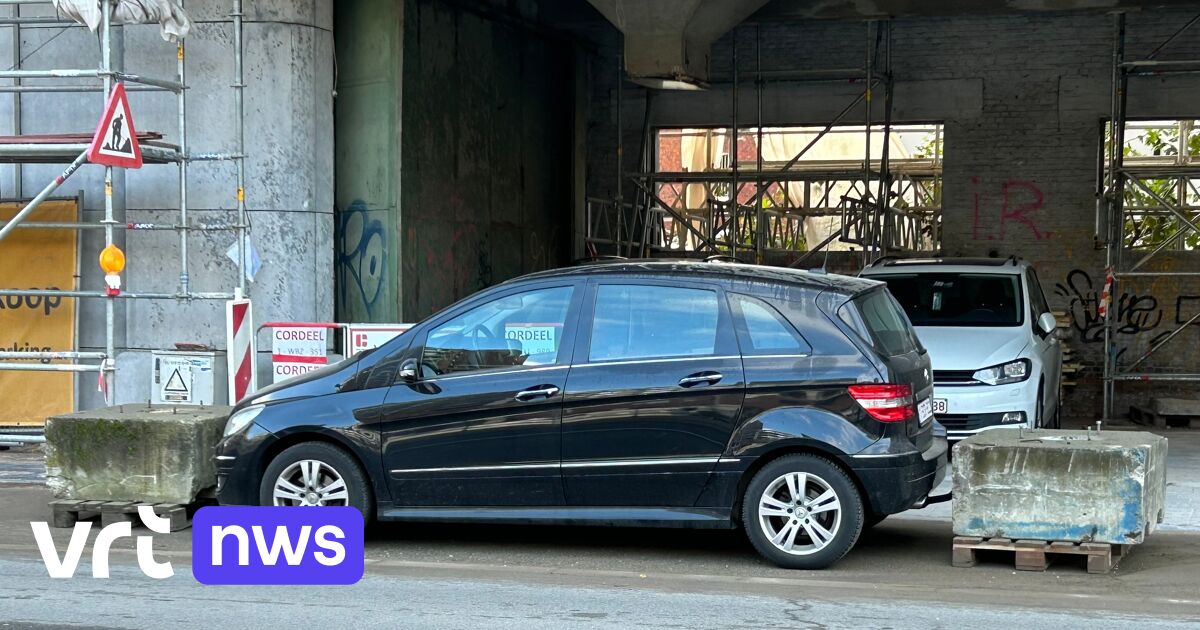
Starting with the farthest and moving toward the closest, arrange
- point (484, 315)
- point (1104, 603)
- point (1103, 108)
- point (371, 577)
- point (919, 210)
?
point (919, 210)
point (1103, 108)
point (484, 315)
point (371, 577)
point (1104, 603)

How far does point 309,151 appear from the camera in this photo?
1361 cm

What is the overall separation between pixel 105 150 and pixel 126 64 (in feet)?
8.75

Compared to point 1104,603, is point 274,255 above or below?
above

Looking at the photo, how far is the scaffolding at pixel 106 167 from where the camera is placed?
12.0 meters

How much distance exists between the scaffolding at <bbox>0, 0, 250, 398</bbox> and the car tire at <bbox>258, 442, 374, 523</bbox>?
4.18 metres

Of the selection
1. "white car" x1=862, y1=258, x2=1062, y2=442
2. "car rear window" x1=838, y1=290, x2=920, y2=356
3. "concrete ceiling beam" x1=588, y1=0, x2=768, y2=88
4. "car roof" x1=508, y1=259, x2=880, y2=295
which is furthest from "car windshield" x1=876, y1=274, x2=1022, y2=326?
"car roof" x1=508, y1=259, x2=880, y2=295

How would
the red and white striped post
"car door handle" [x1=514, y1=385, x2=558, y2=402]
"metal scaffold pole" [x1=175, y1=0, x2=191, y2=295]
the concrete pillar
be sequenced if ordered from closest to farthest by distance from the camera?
"car door handle" [x1=514, y1=385, x2=558, y2=402]
the red and white striped post
"metal scaffold pole" [x1=175, y1=0, x2=191, y2=295]
the concrete pillar

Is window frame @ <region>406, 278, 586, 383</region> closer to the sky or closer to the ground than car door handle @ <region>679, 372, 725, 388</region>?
closer to the sky

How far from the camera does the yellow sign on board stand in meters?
13.8

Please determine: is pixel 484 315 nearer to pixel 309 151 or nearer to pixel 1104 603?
pixel 1104 603

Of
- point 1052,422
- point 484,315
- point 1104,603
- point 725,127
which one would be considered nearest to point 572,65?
point 725,127

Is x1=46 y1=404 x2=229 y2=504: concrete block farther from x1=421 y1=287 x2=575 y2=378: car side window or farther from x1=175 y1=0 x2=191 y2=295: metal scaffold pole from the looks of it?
x1=175 y1=0 x2=191 y2=295: metal scaffold pole

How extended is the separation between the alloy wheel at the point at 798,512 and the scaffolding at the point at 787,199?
38.2 ft

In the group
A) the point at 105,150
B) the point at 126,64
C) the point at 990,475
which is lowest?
the point at 990,475
